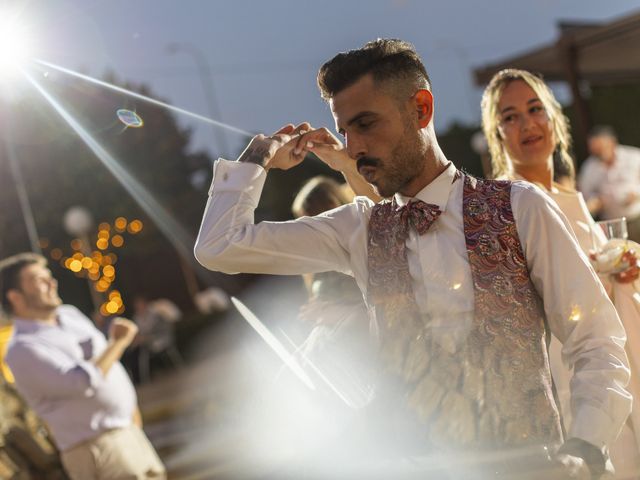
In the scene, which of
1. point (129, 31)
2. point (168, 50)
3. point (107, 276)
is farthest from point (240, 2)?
point (107, 276)

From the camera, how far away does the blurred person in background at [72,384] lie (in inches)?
195

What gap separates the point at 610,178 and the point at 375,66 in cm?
811

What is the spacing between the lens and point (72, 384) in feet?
16.2

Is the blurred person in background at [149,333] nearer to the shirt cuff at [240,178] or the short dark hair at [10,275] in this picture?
the short dark hair at [10,275]

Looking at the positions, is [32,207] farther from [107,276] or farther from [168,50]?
[168,50]

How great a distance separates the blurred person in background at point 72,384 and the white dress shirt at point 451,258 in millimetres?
2949

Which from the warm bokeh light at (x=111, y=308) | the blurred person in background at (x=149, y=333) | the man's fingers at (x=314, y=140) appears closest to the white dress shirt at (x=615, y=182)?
the man's fingers at (x=314, y=140)

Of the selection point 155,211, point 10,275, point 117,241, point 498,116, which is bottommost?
point 117,241

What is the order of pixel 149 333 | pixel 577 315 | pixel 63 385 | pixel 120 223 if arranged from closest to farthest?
pixel 577 315
pixel 63 385
pixel 149 333
pixel 120 223

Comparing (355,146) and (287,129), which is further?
(287,129)

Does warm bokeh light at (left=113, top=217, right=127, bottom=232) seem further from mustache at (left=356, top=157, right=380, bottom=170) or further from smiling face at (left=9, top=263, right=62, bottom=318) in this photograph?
mustache at (left=356, top=157, right=380, bottom=170)

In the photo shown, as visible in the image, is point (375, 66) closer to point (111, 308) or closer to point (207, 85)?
point (111, 308)

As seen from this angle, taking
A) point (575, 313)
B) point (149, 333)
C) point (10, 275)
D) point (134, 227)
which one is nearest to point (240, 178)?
point (575, 313)

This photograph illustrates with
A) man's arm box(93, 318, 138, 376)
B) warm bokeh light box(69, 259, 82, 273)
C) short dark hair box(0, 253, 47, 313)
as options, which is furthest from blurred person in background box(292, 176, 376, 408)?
warm bokeh light box(69, 259, 82, 273)
